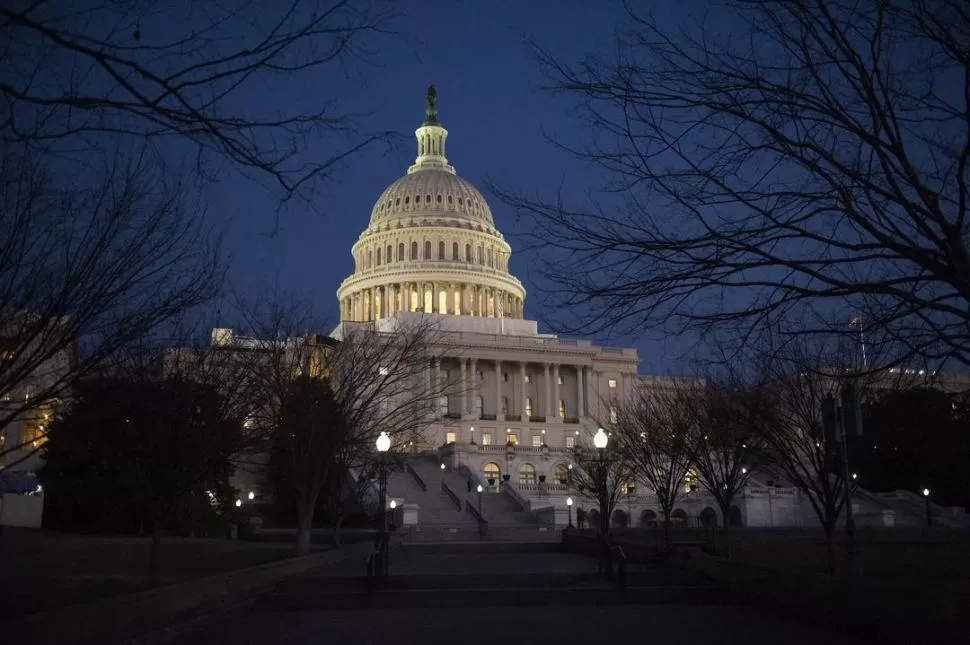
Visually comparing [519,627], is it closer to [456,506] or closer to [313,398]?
[313,398]

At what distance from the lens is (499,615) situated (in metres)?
16.9

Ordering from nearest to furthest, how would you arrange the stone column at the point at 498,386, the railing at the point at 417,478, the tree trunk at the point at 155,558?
the tree trunk at the point at 155,558 → the railing at the point at 417,478 → the stone column at the point at 498,386

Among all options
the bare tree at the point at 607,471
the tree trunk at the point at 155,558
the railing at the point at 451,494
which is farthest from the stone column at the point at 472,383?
the tree trunk at the point at 155,558

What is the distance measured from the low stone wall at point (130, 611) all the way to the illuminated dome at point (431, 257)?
102907mm

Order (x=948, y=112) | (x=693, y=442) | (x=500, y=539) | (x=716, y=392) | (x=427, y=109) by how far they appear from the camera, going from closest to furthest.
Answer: (x=948, y=112) < (x=716, y=392) < (x=693, y=442) < (x=500, y=539) < (x=427, y=109)

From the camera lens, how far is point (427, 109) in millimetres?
153375

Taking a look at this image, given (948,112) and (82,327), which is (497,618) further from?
(948,112)

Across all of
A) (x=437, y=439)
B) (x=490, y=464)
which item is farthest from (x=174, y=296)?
(x=437, y=439)

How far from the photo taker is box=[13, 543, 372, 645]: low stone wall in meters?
9.95

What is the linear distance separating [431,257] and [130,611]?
4588 inches

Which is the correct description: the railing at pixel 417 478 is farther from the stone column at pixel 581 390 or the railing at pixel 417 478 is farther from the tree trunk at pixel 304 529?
the stone column at pixel 581 390

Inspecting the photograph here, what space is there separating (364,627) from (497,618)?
252 cm

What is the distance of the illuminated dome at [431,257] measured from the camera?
411ft

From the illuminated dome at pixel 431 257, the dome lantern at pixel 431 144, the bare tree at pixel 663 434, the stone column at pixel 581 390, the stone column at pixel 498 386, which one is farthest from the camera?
the dome lantern at pixel 431 144
